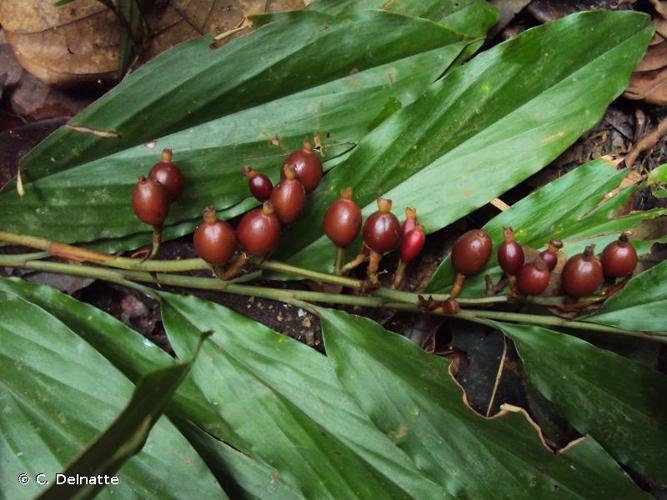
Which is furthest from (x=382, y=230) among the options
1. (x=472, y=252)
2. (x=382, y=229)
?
(x=472, y=252)

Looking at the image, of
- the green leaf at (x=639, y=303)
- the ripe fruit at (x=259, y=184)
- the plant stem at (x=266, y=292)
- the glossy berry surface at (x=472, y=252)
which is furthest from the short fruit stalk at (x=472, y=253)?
the ripe fruit at (x=259, y=184)

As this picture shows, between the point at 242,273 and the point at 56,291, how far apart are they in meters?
0.36

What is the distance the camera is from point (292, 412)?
1.18 metres

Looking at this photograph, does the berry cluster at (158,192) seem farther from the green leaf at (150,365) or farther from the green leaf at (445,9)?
the green leaf at (445,9)

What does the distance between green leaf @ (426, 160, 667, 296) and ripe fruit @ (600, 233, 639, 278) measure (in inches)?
5.1

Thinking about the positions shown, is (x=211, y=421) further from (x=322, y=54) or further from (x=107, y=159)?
(x=322, y=54)

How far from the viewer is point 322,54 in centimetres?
124

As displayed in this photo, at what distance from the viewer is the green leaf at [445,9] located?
1303mm

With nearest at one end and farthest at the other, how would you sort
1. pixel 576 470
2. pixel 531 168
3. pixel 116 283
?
1. pixel 576 470
2. pixel 531 168
3. pixel 116 283

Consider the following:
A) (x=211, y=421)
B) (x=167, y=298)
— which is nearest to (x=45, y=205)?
(x=167, y=298)

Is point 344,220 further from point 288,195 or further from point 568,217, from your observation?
point 568,217

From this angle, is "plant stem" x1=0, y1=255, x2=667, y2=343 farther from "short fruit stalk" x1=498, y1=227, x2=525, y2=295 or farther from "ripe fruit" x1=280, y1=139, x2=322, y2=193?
"ripe fruit" x1=280, y1=139, x2=322, y2=193

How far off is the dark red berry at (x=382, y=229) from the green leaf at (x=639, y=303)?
0.40m

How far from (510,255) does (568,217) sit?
0.21 meters
